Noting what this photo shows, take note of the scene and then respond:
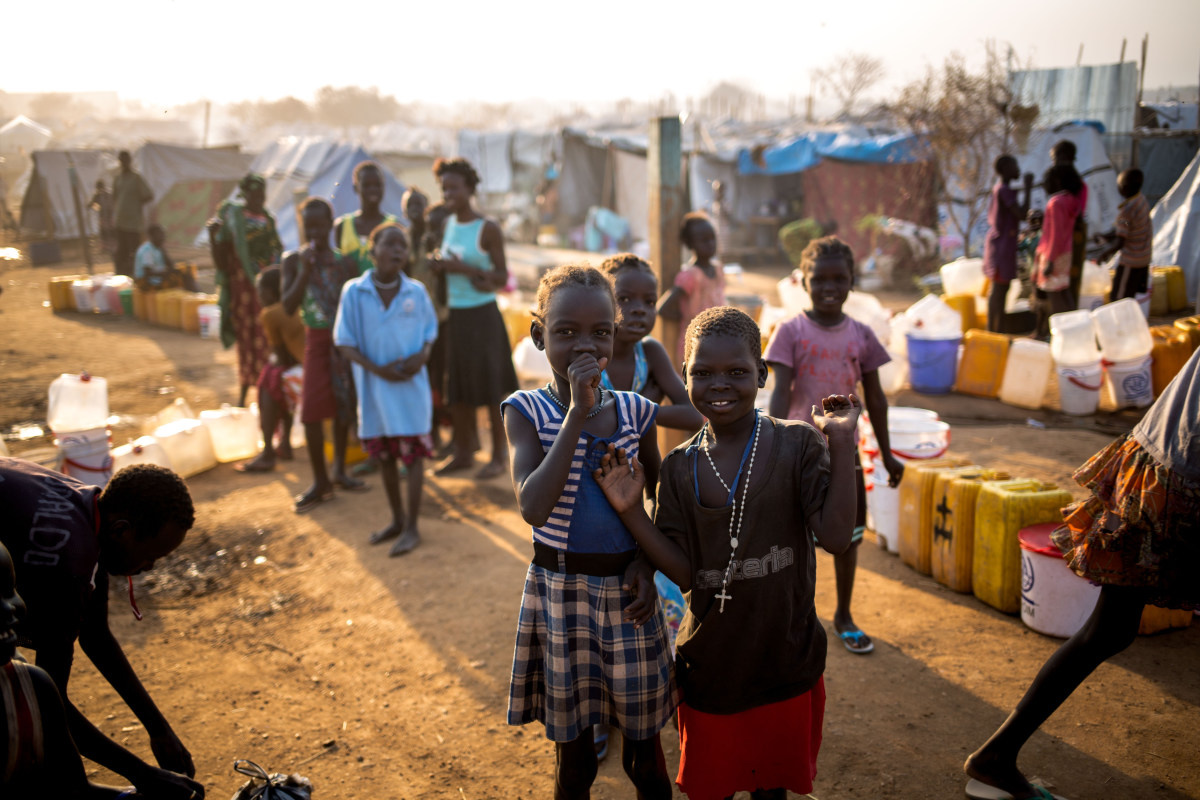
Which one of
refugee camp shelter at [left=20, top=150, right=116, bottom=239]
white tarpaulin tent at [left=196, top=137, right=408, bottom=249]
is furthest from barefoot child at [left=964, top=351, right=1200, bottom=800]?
refugee camp shelter at [left=20, top=150, right=116, bottom=239]

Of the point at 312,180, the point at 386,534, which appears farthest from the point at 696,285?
the point at 312,180

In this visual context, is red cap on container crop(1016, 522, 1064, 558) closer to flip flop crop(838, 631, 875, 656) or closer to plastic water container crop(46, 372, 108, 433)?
flip flop crop(838, 631, 875, 656)

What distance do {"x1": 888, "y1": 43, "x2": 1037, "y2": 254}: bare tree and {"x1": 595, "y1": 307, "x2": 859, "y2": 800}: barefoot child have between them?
11345 millimetres

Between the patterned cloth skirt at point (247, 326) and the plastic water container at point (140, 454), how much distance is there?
1.34m

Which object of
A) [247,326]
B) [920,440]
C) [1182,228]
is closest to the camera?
[920,440]

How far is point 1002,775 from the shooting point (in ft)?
7.88

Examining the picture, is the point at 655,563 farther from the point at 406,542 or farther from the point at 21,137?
the point at 21,137

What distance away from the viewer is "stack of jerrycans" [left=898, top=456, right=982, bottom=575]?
3967 mm

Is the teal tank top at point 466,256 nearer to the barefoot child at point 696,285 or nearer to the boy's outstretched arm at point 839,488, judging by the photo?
the barefoot child at point 696,285

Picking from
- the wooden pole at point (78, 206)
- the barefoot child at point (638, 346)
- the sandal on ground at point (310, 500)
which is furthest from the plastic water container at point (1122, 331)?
the wooden pole at point (78, 206)

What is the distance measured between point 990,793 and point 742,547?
1325 millimetres

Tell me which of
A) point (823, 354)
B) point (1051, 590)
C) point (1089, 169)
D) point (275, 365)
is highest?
point (1089, 169)

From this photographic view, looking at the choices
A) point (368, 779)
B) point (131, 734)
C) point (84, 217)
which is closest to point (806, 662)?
point (368, 779)

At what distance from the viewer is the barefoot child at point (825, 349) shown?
309cm
